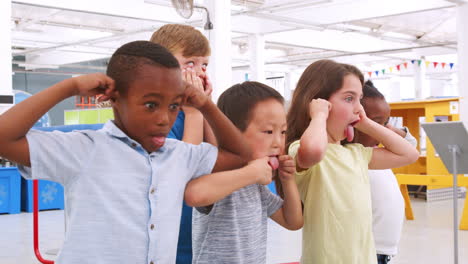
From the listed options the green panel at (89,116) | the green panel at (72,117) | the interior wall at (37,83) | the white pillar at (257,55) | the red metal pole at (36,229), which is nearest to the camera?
the red metal pole at (36,229)

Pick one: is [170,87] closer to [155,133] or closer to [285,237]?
[155,133]

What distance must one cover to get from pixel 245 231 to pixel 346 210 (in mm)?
389

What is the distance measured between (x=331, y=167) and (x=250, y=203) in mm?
375

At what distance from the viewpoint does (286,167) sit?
57.3 inches

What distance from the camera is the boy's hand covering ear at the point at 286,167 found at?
4.72 ft

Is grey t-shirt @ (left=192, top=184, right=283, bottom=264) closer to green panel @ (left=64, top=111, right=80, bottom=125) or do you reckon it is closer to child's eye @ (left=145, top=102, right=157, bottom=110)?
child's eye @ (left=145, top=102, right=157, bottom=110)

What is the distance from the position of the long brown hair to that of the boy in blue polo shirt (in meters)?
0.72

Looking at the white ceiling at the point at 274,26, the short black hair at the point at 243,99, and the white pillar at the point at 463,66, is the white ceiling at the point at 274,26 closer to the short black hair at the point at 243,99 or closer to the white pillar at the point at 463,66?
the white pillar at the point at 463,66

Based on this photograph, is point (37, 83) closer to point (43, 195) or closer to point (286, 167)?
point (43, 195)

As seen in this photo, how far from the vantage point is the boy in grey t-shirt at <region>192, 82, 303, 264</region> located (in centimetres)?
139

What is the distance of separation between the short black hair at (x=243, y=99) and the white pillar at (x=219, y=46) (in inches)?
248

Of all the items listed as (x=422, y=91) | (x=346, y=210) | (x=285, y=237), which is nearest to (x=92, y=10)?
(x=285, y=237)

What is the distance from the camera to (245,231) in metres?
1.40

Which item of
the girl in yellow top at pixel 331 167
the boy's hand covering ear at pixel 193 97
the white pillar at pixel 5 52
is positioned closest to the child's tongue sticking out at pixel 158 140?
the boy's hand covering ear at pixel 193 97
